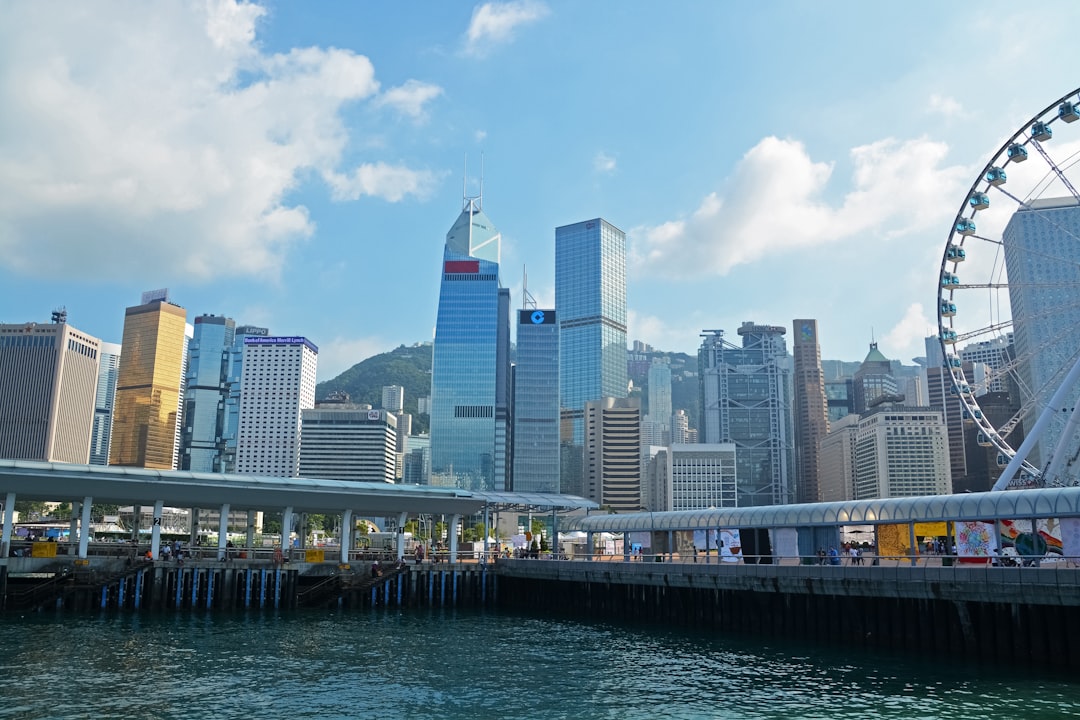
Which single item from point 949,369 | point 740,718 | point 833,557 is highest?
point 949,369

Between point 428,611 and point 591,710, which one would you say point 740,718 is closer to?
point 591,710

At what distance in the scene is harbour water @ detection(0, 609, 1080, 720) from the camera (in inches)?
1154

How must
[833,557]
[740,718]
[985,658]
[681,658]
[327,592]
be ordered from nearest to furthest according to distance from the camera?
[740,718]
[985,658]
[681,658]
[833,557]
[327,592]

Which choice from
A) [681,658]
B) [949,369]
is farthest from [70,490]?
[949,369]

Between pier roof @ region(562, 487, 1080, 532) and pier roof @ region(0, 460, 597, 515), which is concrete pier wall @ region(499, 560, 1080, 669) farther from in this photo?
pier roof @ region(0, 460, 597, 515)

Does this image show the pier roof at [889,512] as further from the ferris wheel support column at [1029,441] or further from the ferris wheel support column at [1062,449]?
the ferris wheel support column at [1062,449]

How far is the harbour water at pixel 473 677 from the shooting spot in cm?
2931

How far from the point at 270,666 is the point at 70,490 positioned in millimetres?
31494

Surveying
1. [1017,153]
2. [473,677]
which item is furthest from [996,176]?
[473,677]

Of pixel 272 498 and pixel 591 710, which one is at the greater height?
pixel 272 498

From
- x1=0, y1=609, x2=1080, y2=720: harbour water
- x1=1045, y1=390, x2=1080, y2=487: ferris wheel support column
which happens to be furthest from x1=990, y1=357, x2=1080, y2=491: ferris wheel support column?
x1=0, y1=609, x2=1080, y2=720: harbour water

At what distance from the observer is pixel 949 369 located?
61.4 meters

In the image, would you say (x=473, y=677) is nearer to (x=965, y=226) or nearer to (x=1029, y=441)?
(x=1029, y=441)

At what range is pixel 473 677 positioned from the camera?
35.5m
